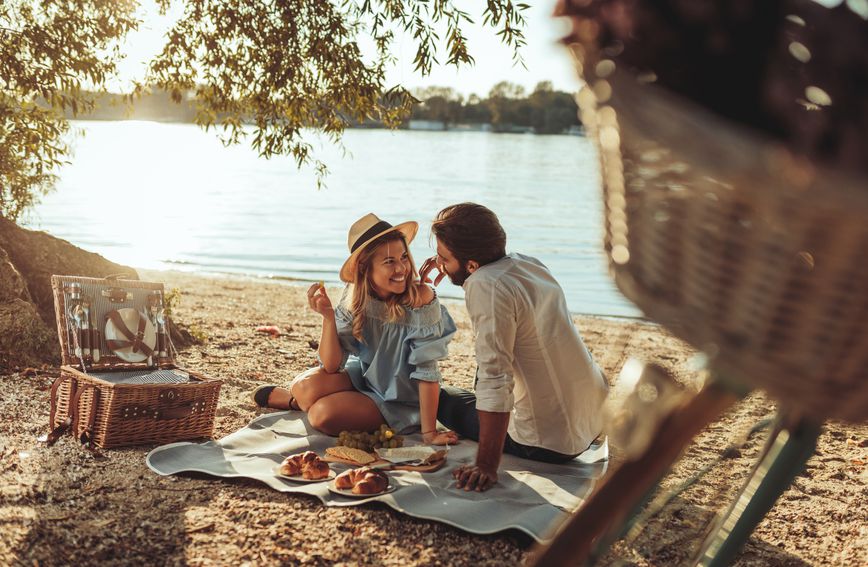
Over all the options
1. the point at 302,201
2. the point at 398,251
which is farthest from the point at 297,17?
the point at 302,201

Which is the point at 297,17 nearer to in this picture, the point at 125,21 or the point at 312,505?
the point at 125,21

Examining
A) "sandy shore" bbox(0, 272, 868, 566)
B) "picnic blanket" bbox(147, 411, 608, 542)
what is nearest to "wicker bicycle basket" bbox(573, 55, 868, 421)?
"sandy shore" bbox(0, 272, 868, 566)

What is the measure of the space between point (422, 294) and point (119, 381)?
189 cm

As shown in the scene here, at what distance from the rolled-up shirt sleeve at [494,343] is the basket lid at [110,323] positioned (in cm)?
237

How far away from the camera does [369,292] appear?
5039 millimetres

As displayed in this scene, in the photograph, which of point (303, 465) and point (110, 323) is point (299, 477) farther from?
point (110, 323)

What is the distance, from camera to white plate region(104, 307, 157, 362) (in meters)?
4.98

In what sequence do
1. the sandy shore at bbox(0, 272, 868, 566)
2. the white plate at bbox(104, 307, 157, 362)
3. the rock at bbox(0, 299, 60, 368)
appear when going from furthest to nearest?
the rock at bbox(0, 299, 60, 368)
the white plate at bbox(104, 307, 157, 362)
the sandy shore at bbox(0, 272, 868, 566)

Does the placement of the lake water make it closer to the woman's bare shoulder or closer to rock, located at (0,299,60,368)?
the woman's bare shoulder

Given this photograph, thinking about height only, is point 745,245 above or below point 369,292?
above

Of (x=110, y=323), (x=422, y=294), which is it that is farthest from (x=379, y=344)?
(x=110, y=323)

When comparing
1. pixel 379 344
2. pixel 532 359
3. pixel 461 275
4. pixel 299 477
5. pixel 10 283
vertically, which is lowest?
pixel 299 477

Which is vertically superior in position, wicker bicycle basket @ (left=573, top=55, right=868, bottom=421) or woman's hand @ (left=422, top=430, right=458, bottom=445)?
wicker bicycle basket @ (left=573, top=55, right=868, bottom=421)

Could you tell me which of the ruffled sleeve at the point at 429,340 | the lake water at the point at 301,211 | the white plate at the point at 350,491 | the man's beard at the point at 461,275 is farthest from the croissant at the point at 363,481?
the lake water at the point at 301,211
